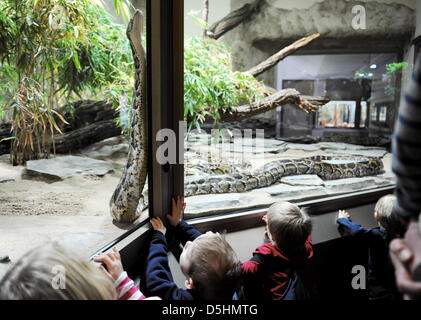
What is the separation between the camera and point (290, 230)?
48.8 inches

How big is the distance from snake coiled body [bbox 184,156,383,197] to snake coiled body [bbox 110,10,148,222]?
19.1 inches

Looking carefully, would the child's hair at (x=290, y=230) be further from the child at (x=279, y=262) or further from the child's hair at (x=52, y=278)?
the child's hair at (x=52, y=278)

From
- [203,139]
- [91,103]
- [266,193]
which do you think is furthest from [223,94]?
[91,103]

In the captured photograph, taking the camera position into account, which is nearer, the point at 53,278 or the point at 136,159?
the point at 53,278

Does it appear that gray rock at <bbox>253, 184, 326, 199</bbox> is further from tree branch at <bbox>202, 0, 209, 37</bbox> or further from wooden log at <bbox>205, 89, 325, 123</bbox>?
tree branch at <bbox>202, 0, 209, 37</bbox>

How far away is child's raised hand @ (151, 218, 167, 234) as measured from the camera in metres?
1.34

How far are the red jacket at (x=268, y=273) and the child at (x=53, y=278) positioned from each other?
0.70m

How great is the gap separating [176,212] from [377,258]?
83 cm

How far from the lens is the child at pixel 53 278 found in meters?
0.54

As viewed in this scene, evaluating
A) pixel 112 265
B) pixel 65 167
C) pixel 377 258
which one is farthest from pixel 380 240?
pixel 65 167

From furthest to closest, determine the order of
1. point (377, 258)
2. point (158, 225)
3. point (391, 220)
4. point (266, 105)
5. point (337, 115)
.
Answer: point (266, 105) < point (337, 115) < point (158, 225) < point (377, 258) < point (391, 220)

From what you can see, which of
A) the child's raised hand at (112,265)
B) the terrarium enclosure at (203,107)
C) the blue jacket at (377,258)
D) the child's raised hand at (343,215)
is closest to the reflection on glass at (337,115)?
the terrarium enclosure at (203,107)

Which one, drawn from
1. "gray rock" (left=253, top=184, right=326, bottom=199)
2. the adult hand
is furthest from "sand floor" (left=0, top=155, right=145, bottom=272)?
"gray rock" (left=253, top=184, right=326, bottom=199)

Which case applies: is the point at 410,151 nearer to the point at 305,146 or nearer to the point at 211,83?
the point at 211,83
